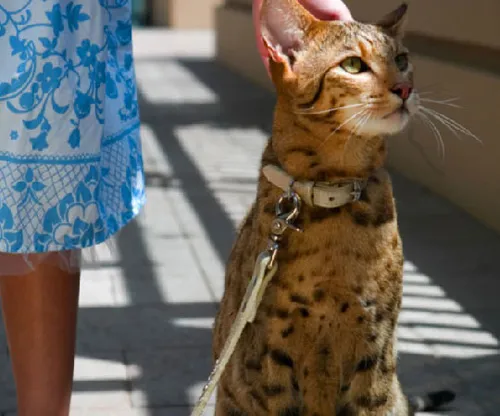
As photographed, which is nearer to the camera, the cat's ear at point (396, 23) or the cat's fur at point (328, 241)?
the cat's fur at point (328, 241)

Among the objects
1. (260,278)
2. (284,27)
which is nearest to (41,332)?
(260,278)

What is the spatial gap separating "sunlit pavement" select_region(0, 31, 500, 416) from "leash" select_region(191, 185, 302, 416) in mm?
1041

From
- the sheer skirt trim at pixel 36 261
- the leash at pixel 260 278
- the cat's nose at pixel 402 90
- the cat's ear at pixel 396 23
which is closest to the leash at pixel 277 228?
the leash at pixel 260 278

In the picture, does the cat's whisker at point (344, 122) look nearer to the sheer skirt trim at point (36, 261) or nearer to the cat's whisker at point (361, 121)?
the cat's whisker at point (361, 121)

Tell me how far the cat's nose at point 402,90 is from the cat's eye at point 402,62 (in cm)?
7

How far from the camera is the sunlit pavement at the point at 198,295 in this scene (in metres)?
3.80

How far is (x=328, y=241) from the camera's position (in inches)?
99.3

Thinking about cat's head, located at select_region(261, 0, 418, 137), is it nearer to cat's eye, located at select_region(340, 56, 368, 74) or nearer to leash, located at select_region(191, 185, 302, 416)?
cat's eye, located at select_region(340, 56, 368, 74)

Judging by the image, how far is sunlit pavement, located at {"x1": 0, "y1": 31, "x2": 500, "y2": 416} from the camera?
3803 millimetres

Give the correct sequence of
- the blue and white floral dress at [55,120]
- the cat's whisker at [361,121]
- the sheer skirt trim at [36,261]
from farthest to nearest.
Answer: the sheer skirt trim at [36,261], the blue and white floral dress at [55,120], the cat's whisker at [361,121]

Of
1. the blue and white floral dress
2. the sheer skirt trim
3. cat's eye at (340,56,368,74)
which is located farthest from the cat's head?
the sheer skirt trim

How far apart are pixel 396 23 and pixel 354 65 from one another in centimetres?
28

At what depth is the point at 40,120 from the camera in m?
2.67

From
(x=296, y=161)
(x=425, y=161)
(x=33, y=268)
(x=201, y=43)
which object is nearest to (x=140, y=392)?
(x=33, y=268)
